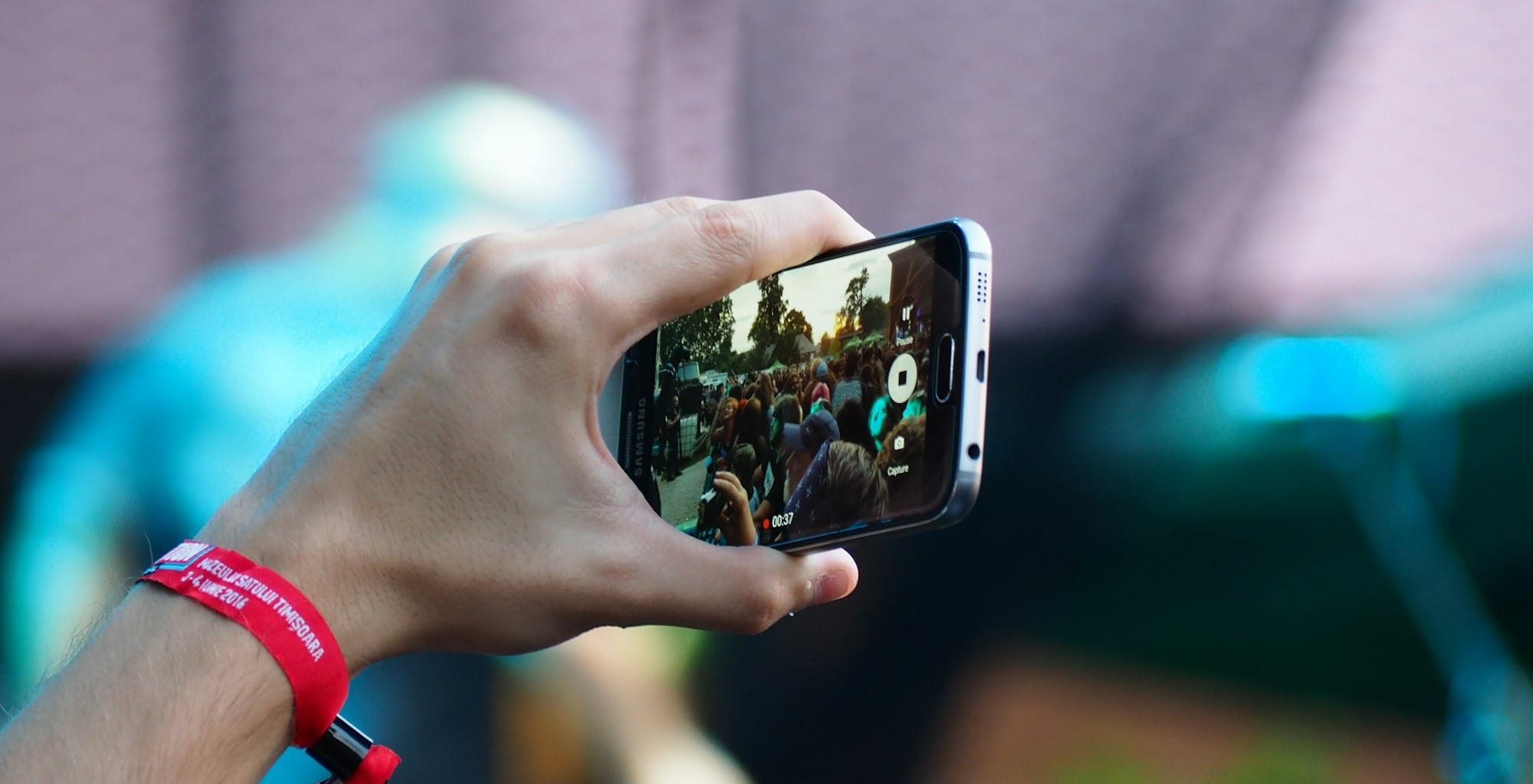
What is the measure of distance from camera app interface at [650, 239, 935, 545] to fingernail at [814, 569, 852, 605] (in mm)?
30

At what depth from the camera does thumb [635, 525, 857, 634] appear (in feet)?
1.76

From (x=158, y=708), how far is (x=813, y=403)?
37 centimetres

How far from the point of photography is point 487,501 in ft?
1.67

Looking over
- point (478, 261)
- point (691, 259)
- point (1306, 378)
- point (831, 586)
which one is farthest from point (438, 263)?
point (1306, 378)

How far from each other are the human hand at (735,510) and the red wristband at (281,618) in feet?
0.78

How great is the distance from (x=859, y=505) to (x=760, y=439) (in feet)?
0.30

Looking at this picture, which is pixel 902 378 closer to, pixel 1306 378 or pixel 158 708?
pixel 158 708

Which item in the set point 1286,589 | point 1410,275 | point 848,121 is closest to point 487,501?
point 848,121

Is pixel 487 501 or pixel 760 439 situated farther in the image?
pixel 760 439

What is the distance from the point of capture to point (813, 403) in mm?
618

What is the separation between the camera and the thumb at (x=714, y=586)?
1.76 feet

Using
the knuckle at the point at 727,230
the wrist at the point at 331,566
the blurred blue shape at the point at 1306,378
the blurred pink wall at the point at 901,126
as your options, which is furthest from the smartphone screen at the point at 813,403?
the blurred blue shape at the point at 1306,378

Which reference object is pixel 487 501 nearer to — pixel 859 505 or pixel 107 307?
pixel 859 505

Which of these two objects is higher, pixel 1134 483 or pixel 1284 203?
pixel 1284 203
